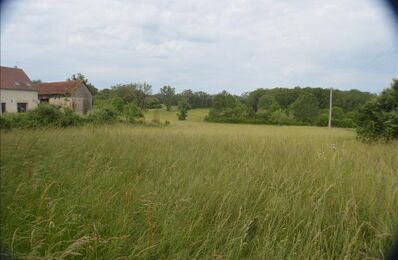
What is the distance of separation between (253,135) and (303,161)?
2.85m

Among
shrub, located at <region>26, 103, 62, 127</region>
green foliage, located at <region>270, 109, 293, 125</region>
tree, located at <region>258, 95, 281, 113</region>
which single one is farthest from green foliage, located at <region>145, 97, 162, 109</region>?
green foliage, located at <region>270, 109, 293, 125</region>

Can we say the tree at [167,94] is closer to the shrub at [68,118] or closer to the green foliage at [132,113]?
the green foliage at [132,113]

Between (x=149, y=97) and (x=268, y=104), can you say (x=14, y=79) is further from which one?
(x=268, y=104)

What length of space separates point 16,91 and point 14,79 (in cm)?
11

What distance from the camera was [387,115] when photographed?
7.82 m

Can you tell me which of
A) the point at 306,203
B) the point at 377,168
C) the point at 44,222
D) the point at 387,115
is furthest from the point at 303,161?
the point at 387,115

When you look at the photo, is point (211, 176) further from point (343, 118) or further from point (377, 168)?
point (343, 118)

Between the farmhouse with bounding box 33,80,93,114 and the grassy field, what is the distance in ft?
1.02

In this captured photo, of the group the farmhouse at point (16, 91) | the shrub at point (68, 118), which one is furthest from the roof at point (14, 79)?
the shrub at point (68, 118)

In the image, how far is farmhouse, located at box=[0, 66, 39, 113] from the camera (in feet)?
6.26

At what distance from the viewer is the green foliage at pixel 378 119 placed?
7319mm

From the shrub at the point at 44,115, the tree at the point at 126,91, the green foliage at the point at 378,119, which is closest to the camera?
the shrub at the point at 44,115

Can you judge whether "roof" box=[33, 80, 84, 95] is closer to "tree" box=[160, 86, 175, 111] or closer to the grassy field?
the grassy field

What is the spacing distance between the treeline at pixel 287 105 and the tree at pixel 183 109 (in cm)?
59
